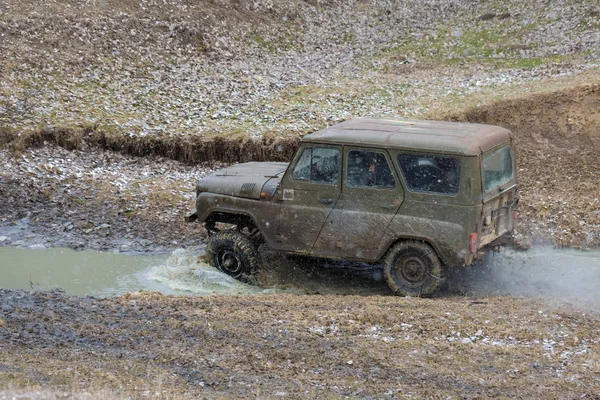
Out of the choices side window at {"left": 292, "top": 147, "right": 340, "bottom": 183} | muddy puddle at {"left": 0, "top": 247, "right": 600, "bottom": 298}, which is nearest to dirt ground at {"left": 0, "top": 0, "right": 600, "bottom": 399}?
muddy puddle at {"left": 0, "top": 247, "right": 600, "bottom": 298}

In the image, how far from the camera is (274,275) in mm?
10930

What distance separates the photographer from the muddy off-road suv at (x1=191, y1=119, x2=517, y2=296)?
939 cm

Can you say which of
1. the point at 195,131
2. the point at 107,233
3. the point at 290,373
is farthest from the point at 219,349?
the point at 195,131

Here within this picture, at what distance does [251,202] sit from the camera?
10430mm

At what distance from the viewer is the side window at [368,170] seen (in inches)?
383

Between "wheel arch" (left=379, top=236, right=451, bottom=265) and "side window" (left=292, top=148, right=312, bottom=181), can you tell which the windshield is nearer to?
"wheel arch" (left=379, top=236, right=451, bottom=265)

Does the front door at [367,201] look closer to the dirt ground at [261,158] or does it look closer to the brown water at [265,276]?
the dirt ground at [261,158]

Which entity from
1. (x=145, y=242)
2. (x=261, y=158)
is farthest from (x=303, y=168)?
(x=261, y=158)

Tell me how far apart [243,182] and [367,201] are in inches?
69.3

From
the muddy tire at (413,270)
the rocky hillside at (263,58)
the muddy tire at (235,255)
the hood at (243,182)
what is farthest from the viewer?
the rocky hillside at (263,58)

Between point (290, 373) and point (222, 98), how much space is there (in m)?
11.1

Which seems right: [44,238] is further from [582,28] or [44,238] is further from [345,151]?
[582,28]

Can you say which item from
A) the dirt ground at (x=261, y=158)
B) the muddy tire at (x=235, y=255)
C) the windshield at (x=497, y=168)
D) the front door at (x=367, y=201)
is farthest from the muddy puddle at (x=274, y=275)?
the windshield at (x=497, y=168)

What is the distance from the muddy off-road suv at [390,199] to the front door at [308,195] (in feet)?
0.04
